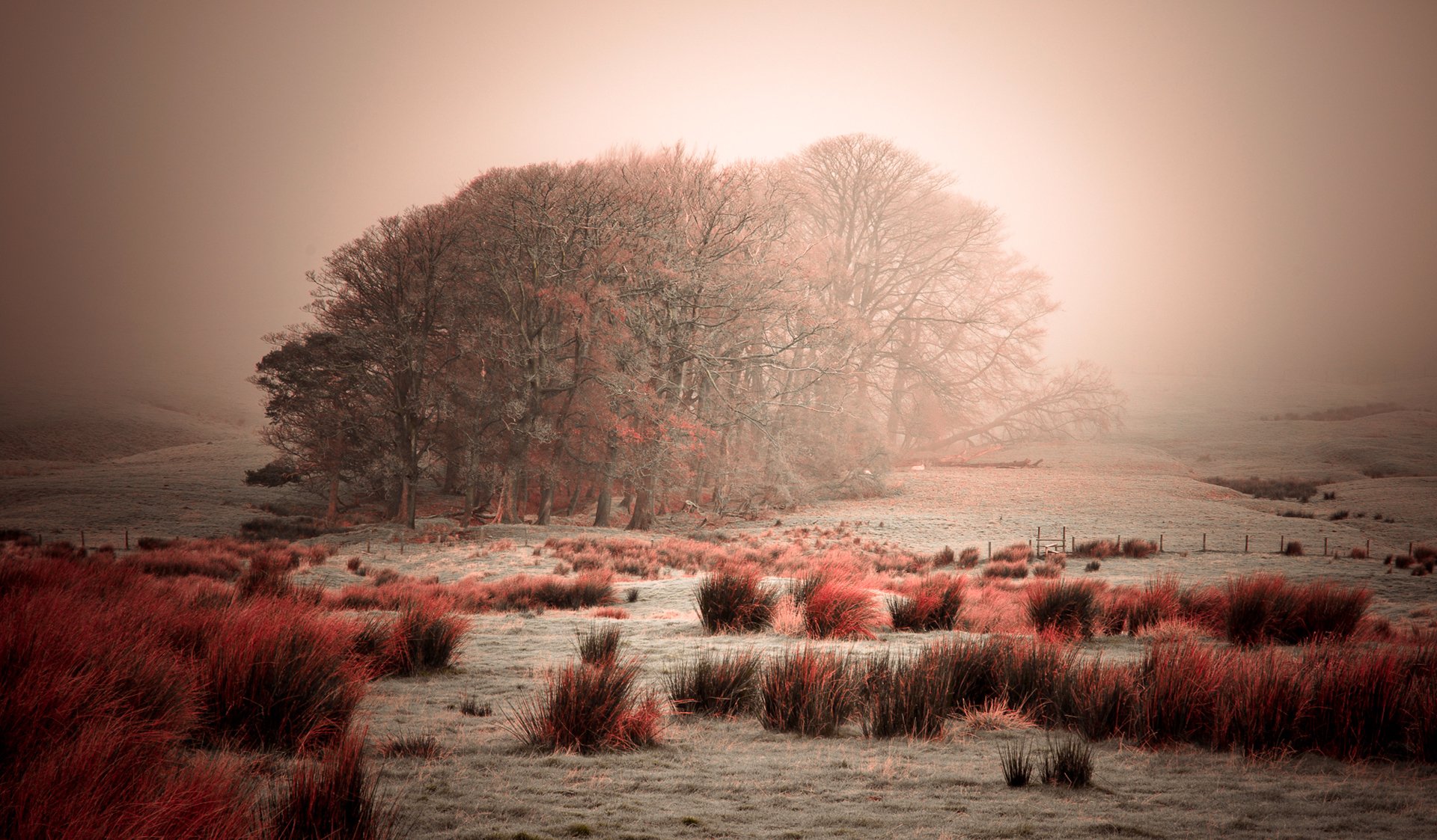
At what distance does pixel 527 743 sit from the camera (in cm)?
454

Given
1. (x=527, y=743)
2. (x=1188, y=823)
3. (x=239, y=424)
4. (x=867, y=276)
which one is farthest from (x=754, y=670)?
(x=239, y=424)

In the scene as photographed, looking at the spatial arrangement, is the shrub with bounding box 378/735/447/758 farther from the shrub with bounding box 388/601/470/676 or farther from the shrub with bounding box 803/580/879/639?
the shrub with bounding box 803/580/879/639

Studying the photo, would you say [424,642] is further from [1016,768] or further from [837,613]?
[1016,768]

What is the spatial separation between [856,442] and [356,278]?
2511cm

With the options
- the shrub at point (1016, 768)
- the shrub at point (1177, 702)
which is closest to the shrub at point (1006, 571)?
the shrub at point (1177, 702)

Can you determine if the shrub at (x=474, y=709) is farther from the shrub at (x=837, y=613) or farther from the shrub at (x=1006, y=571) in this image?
the shrub at (x=1006, y=571)

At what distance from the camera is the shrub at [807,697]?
497 cm

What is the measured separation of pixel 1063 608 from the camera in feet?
31.4

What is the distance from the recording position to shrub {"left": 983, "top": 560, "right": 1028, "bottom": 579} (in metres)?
17.5

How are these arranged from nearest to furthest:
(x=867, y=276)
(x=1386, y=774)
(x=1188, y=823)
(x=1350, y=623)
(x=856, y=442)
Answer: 1. (x=1188, y=823)
2. (x=1386, y=774)
3. (x=1350, y=623)
4. (x=856, y=442)
5. (x=867, y=276)

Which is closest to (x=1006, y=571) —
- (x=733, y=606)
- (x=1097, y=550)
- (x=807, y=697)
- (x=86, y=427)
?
(x=1097, y=550)

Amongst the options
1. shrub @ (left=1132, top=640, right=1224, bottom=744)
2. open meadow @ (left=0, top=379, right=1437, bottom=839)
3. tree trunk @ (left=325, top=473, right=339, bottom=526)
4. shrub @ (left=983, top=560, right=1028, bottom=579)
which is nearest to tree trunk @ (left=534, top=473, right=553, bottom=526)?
open meadow @ (left=0, top=379, right=1437, bottom=839)

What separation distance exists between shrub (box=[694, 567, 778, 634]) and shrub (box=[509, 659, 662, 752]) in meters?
4.36

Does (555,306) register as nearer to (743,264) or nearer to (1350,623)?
(743,264)
